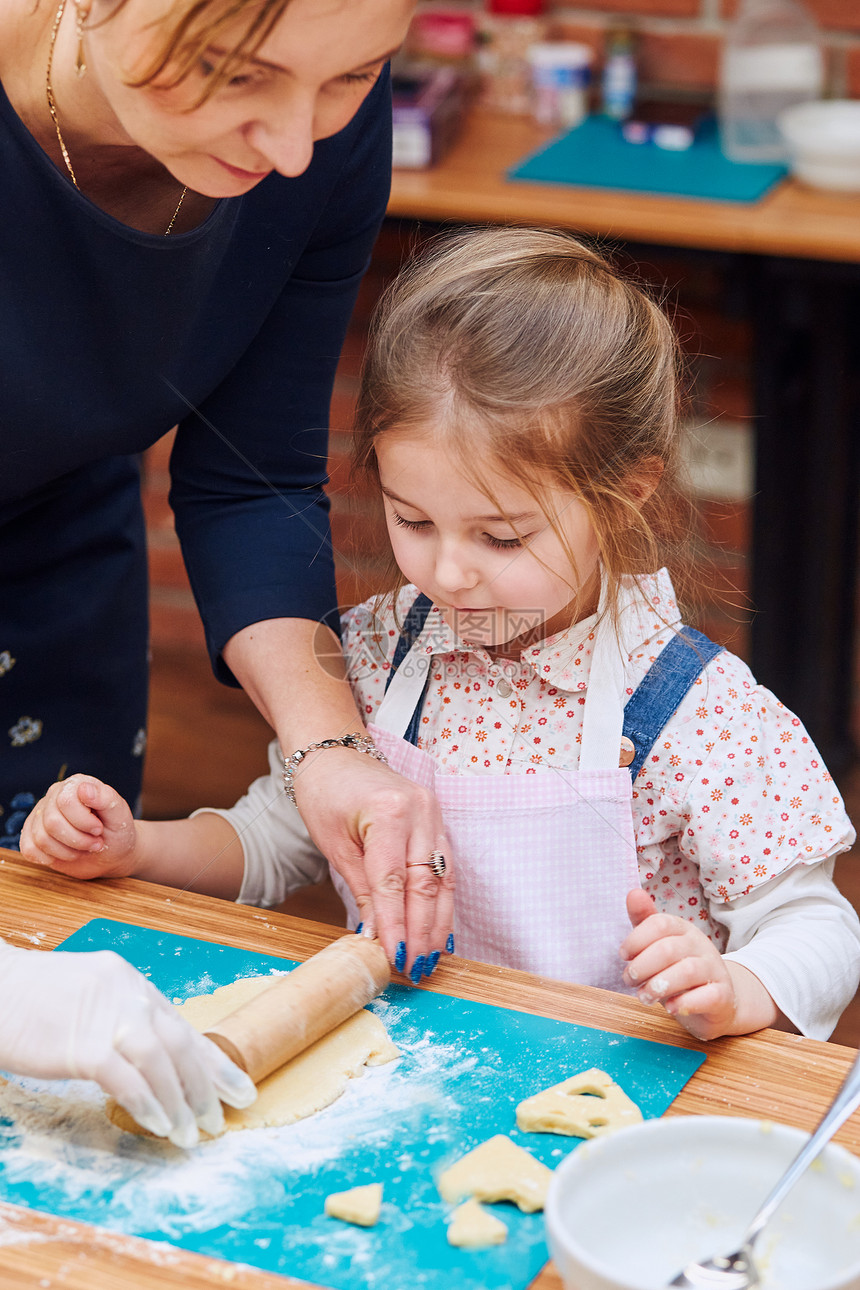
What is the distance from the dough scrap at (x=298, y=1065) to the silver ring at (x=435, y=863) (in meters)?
0.12

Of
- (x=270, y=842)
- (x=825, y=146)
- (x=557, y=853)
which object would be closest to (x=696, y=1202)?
(x=557, y=853)

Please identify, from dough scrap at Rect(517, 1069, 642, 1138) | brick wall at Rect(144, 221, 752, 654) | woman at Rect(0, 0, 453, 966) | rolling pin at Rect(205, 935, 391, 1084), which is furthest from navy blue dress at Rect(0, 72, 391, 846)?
brick wall at Rect(144, 221, 752, 654)

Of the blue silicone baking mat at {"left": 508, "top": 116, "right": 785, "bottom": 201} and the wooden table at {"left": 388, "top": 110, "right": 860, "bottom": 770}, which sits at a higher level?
the blue silicone baking mat at {"left": 508, "top": 116, "right": 785, "bottom": 201}

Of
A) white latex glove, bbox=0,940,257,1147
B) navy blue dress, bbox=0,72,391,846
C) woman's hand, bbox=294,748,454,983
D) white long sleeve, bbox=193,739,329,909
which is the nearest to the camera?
white latex glove, bbox=0,940,257,1147

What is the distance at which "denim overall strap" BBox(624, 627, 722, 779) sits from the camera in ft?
3.68

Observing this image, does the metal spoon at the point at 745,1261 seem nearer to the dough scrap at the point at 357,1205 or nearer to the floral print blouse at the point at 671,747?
the dough scrap at the point at 357,1205

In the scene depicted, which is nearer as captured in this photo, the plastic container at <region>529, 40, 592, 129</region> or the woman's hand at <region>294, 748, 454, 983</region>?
the woman's hand at <region>294, 748, 454, 983</region>

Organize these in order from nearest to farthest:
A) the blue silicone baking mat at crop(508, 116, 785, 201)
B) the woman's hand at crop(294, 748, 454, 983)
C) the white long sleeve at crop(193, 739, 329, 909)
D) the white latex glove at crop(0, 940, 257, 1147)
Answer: the white latex glove at crop(0, 940, 257, 1147) < the woman's hand at crop(294, 748, 454, 983) < the white long sleeve at crop(193, 739, 329, 909) < the blue silicone baking mat at crop(508, 116, 785, 201)

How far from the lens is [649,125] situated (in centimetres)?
259

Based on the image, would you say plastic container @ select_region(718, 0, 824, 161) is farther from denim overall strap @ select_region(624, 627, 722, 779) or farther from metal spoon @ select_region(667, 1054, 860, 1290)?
metal spoon @ select_region(667, 1054, 860, 1290)

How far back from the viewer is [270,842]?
1.25 metres

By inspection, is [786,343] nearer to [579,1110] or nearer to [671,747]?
[671,747]

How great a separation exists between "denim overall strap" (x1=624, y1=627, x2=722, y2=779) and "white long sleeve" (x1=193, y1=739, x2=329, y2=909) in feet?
0.98

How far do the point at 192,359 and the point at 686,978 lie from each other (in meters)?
0.61
